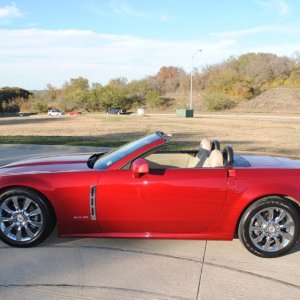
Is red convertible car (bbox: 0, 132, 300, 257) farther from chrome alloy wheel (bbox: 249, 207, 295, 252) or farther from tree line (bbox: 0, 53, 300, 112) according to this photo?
tree line (bbox: 0, 53, 300, 112)

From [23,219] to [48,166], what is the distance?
632 millimetres

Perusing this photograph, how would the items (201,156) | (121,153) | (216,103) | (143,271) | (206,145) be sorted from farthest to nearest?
1. (216,103)
2. (206,145)
3. (201,156)
4. (121,153)
5. (143,271)

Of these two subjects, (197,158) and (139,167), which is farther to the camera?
(197,158)

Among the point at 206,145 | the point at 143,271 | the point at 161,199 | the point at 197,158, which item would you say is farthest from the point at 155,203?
the point at 206,145

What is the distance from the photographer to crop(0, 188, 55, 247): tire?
4105 mm

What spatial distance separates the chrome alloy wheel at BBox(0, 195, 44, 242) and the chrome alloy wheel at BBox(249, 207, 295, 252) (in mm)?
2219

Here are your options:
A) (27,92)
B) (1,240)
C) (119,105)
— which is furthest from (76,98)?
(1,240)

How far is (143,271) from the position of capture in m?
3.64

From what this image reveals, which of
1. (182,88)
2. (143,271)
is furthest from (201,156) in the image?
(182,88)

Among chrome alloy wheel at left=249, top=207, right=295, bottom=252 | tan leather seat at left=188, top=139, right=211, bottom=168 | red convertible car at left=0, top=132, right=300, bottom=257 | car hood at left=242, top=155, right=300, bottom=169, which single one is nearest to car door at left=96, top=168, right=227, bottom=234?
red convertible car at left=0, top=132, right=300, bottom=257

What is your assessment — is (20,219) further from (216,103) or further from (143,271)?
(216,103)

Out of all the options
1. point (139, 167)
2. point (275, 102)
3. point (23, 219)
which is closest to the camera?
point (139, 167)

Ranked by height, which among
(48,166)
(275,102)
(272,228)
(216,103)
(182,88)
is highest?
(182,88)

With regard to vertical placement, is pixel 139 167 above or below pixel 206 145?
below
